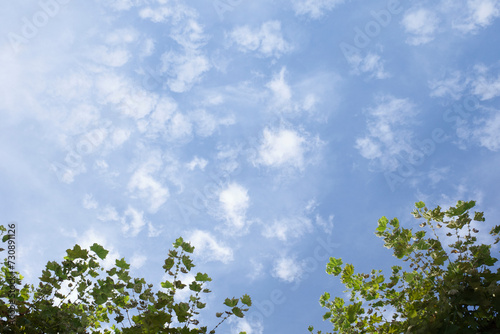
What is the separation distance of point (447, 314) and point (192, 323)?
9.74ft

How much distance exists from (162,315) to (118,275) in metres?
1.41

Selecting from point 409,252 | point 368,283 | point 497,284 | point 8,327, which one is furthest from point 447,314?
point 8,327

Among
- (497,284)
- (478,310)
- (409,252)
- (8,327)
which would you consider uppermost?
(409,252)

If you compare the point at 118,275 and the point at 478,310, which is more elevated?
the point at 118,275

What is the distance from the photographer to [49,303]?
4418 mm

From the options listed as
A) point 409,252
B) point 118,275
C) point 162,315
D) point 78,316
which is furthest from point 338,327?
point 78,316

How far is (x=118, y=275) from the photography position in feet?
15.5

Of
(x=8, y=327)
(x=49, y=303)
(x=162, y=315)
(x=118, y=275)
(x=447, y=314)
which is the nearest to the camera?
(x=447, y=314)

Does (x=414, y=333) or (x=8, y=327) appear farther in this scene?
(x=8, y=327)

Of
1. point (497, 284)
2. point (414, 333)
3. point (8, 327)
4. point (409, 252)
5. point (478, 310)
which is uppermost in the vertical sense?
point (409, 252)

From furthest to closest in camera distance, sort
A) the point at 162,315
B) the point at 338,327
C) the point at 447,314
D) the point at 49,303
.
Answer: the point at 338,327 → the point at 49,303 → the point at 162,315 → the point at 447,314

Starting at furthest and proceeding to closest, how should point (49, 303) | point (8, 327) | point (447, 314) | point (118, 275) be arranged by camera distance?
1. point (118, 275)
2. point (49, 303)
3. point (8, 327)
4. point (447, 314)

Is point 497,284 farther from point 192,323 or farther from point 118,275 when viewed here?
point 118,275

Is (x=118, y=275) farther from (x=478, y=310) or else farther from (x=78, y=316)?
(x=478, y=310)
